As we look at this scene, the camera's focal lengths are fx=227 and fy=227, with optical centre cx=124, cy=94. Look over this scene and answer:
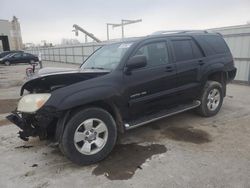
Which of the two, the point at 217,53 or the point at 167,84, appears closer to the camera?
the point at 167,84

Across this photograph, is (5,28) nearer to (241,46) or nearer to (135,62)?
(241,46)

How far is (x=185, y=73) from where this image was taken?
445 centimetres

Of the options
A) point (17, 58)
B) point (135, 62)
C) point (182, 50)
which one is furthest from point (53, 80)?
point (17, 58)

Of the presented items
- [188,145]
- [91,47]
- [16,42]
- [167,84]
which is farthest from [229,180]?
[16,42]

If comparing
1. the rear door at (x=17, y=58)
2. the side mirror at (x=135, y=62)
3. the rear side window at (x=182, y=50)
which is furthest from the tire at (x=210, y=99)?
the rear door at (x=17, y=58)

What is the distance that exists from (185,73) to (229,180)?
7.24ft

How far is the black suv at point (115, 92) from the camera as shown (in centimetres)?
309

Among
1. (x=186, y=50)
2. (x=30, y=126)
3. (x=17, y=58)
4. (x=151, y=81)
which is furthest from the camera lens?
Answer: (x=17, y=58)

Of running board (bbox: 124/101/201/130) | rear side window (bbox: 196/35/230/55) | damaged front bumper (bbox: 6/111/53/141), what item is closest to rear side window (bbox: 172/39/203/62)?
rear side window (bbox: 196/35/230/55)

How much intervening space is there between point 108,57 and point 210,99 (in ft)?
8.34

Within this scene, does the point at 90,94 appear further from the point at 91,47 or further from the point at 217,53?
the point at 91,47

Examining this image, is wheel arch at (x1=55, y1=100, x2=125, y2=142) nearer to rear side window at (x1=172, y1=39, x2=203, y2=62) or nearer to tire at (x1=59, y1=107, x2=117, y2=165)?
tire at (x1=59, y1=107, x2=117, y2=165)

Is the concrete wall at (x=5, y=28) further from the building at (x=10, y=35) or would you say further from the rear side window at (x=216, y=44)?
the rear side window at (x=216, y=44)

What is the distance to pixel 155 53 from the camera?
4129 millimetres
